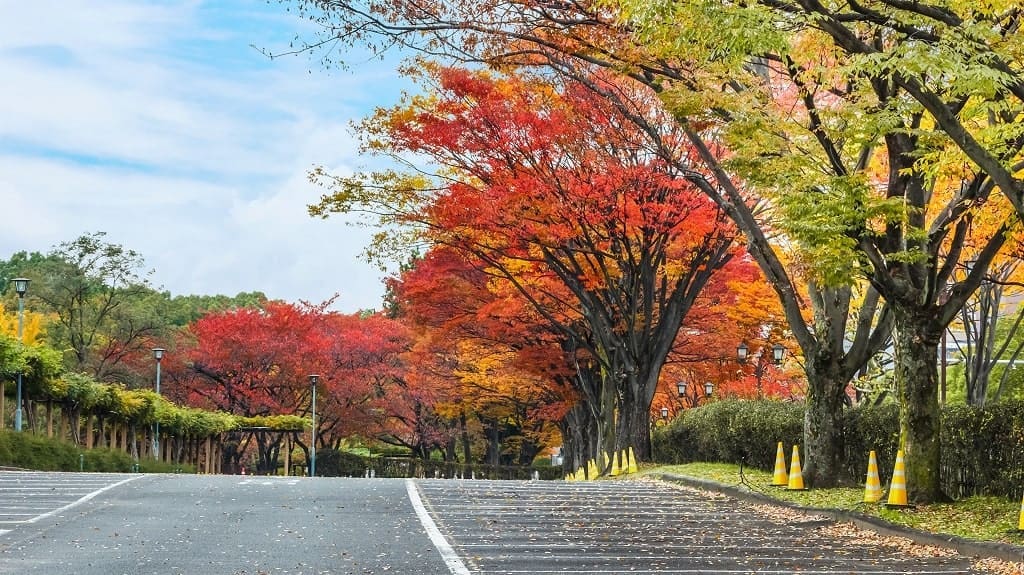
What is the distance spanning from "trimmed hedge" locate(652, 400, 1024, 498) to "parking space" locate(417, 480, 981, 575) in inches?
91.7

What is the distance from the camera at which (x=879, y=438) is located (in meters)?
17.1

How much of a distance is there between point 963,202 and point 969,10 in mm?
3340

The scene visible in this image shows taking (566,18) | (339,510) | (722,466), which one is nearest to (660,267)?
(722,466)

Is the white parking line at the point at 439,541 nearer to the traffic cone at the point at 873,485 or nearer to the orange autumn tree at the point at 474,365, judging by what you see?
the traffic cone at the point at 873,485

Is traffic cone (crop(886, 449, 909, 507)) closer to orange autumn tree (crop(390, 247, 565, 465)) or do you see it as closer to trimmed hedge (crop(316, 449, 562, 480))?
orange autumn tree (crop(390, 247, 565, 465))

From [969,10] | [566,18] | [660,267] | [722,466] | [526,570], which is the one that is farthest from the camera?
[660,267]

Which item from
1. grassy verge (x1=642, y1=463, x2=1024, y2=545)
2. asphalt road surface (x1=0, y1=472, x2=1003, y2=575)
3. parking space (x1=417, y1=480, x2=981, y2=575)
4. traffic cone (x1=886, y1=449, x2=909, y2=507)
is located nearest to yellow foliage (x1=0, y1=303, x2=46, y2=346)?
asphalt road surface (x1=0, y1=472, x2=1003, y2=575)

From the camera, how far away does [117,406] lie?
→ 3944 cm

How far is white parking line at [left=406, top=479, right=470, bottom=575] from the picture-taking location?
360 inches

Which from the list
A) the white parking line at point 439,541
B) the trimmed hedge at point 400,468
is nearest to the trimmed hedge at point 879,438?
the white parking line at point 439,541

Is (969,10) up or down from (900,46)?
up

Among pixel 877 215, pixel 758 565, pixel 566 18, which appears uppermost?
pixel 566 18

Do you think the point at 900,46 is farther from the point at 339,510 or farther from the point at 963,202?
the point at 339,510

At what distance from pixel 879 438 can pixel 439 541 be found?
8737 mm
